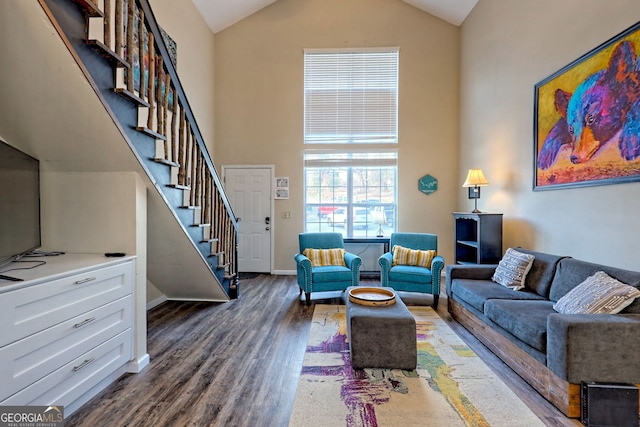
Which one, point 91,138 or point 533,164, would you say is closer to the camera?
point 91,138

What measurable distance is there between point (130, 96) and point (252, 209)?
383 cm

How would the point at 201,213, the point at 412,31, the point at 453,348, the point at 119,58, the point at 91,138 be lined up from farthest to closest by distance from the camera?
1. the point at 412,31
2. the point at 201,213
3. the point at 453,348
4. the point at 91,138
5. the point at 119,58

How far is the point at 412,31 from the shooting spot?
5.23 meters

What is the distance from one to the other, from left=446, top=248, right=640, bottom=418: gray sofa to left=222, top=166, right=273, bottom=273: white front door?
139 inches

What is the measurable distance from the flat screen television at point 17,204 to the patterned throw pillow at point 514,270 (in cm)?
377

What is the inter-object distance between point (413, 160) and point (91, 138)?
4671 mm

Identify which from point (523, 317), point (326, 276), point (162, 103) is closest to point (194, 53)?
point (162, 103)

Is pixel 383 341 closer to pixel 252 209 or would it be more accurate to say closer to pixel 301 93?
pixel 252 209

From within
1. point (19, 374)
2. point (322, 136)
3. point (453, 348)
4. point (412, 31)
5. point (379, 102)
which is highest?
point (412, 31)

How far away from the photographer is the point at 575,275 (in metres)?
2.38

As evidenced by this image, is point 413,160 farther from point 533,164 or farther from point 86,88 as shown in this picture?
point 86,88

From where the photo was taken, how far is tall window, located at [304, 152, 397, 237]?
17.8 feet

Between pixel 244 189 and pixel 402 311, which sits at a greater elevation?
pixel 244 189

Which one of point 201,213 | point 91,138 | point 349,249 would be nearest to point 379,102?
point 349,249
